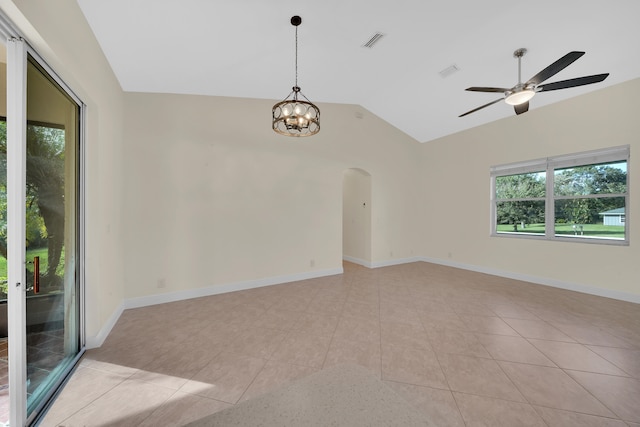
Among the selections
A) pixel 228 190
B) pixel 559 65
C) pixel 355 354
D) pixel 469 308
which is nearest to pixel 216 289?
pixel 228 190

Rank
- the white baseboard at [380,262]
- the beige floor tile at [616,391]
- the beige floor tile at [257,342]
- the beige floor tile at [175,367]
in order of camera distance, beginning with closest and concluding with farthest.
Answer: the beige floor tile at [616,391], the beige floor tile at [175,367], the beige floor tile at [257,342], the white baseboard at [380,262]

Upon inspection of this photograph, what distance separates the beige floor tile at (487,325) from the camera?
2818 mm

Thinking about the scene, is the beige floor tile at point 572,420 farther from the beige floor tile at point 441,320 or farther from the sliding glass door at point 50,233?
the sliding glass door at point 50,233

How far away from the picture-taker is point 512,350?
2432 mm

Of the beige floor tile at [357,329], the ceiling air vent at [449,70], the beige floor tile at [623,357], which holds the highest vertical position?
the ceiling air vent at [449,70]

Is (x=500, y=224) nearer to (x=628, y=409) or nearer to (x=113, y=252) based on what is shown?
(x=628, y=409)

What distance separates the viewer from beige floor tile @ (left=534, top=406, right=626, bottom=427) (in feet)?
5.17

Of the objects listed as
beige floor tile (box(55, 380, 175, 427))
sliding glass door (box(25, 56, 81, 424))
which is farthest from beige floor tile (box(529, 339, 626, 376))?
sliding glass door (box(25, 56, 81, 424))

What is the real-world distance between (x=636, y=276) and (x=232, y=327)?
5.69 m

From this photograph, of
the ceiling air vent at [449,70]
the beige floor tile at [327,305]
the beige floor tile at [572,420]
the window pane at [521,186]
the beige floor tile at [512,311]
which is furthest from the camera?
the window pane at [521,186]

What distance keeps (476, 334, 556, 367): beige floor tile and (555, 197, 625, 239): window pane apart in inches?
119

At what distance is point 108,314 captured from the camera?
281cm

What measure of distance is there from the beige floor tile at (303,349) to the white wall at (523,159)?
449cm

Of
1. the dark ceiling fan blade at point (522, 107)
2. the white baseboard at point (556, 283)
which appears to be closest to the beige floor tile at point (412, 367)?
the dark ceiling fan blade at point (522, 107)
